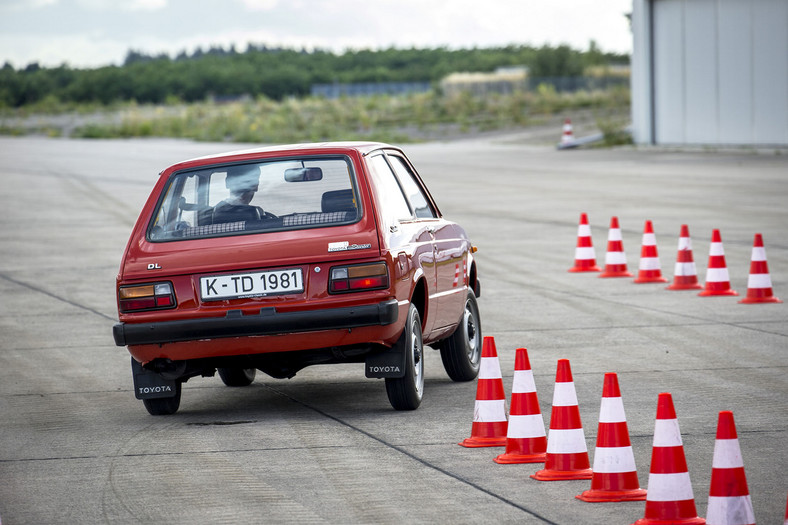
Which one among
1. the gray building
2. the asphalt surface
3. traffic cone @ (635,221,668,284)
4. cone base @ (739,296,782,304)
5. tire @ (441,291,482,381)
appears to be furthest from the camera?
the gray building

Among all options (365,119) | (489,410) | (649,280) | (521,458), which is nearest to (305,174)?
(489,410)

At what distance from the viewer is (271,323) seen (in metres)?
7.23

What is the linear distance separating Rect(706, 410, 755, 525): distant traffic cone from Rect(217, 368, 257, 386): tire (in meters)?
4.57

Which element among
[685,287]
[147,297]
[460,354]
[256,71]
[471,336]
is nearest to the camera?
[147,297]

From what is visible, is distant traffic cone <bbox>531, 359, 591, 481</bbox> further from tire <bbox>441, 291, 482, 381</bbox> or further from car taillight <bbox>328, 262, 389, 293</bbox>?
tire <bbox>441, 291, 482, 381</bbox>

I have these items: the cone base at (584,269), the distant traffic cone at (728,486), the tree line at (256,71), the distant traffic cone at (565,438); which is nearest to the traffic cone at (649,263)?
the cone base at (584,269)

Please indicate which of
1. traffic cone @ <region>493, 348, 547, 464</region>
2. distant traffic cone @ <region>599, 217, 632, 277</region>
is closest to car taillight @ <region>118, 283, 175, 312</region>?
traffic cone @ <region>493, 348, 547, 464</region>

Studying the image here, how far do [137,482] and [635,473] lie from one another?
2328 millimetres

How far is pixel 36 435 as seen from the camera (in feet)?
24.6

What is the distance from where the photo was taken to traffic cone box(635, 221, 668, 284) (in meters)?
13.9

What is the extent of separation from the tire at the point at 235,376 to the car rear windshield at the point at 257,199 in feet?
4.98

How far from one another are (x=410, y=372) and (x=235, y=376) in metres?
1.84

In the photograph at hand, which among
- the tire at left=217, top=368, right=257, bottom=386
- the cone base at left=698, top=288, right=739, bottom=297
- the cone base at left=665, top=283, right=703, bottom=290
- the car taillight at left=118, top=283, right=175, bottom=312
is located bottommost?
the cone base at left=665, top=283, right=703, bottom=290

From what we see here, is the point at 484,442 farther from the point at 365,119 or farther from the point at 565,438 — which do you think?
the point at 365,119
